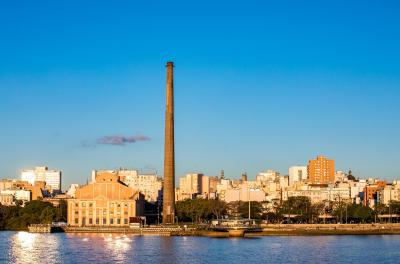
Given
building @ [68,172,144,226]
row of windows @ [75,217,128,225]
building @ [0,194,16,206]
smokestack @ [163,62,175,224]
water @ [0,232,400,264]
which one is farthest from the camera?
building @ [0,194,16,206]

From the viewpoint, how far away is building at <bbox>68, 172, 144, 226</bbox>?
386 feet

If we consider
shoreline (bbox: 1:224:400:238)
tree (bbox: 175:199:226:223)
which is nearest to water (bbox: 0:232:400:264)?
shoreline (bbox: 1:224:400:238)

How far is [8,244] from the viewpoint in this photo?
82000 millimetres

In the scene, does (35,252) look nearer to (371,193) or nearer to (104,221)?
(104,221)

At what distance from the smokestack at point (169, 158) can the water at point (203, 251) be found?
2385cm

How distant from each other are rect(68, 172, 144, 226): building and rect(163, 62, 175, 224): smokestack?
843cm

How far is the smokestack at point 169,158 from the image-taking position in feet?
355

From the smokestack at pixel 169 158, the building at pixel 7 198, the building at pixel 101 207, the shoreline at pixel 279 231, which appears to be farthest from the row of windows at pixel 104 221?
the building at pixel 7 198

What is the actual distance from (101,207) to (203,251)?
49.4 metres

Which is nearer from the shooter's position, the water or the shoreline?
the water

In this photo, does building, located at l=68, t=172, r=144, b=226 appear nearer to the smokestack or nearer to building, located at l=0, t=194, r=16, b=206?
the smokestack

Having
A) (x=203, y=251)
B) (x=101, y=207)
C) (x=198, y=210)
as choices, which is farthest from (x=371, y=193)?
(x=203, y=251)

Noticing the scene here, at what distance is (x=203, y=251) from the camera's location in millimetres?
70125

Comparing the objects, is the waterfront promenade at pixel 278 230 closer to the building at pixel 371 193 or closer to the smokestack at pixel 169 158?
the smokestack at pixel 169 158
